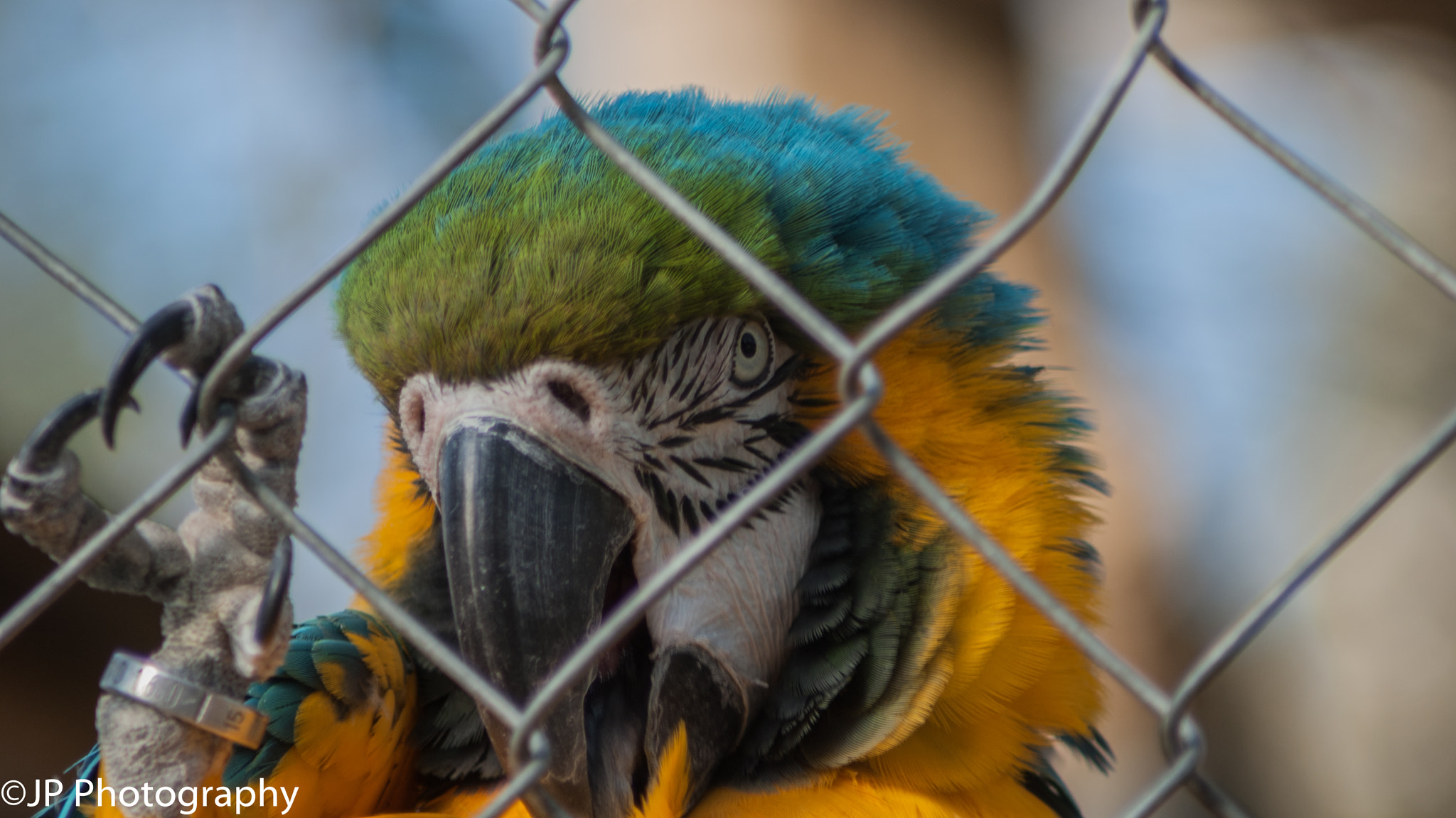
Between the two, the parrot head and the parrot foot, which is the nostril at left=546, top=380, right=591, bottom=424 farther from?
the parrot foot

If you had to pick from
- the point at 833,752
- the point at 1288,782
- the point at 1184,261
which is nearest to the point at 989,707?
the point at 833,752

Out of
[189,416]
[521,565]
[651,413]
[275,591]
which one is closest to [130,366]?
[189,416]

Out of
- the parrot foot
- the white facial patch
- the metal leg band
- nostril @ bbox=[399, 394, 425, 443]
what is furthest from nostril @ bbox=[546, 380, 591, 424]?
the metal leg band

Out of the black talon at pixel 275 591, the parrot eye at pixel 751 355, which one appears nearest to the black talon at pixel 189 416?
the black talon at pixel 275 591

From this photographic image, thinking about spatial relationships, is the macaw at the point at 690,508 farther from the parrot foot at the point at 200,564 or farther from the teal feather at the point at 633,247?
the parrot foot at the point at 200,564

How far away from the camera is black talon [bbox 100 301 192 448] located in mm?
754

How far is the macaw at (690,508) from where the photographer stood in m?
1.11

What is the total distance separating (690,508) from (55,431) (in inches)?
25.5

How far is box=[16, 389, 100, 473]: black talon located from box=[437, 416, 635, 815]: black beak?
1.13 feet

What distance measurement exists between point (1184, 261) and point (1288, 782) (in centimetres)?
170

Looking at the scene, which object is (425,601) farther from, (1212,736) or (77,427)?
(1212,736)

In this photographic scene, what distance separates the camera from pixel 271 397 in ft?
2.82

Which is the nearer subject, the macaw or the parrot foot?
the parrot foot

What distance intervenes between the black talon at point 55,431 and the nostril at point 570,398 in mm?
427
